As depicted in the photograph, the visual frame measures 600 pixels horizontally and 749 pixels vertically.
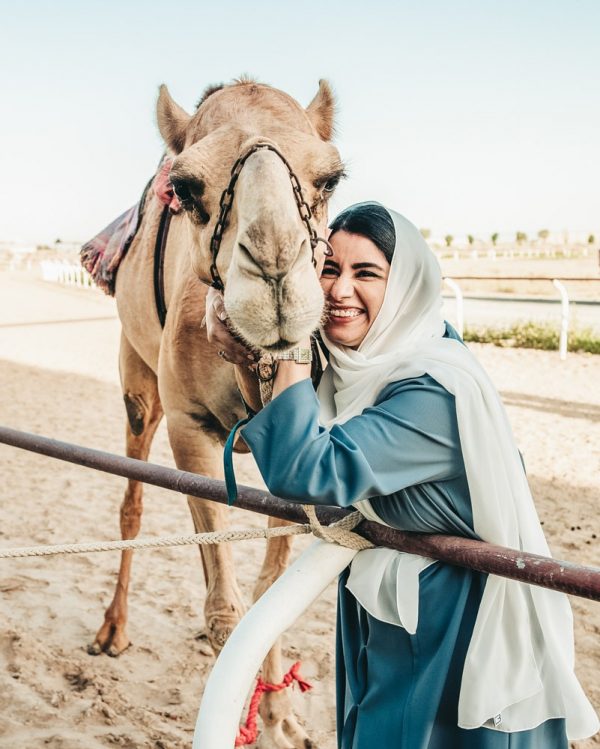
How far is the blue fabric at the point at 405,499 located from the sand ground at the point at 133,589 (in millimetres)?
1631

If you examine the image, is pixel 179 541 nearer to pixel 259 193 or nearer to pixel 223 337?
pixel 223 337

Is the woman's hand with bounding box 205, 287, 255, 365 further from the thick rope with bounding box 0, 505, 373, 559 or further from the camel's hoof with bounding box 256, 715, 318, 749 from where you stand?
the camel's hoof with bounding box 256, 715, 318, 749

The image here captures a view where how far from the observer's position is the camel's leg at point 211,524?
2621 millimetres

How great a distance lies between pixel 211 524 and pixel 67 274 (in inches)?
1178

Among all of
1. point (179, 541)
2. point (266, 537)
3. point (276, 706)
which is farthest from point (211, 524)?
point (266, 537)

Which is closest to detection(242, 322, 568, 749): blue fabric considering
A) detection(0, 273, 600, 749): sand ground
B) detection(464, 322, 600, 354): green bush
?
detection(0, 273, 600, 749): sand ground

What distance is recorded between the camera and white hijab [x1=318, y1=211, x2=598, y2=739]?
1.43 metres

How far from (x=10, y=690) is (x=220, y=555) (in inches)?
50.3

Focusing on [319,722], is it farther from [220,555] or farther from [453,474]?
[453,474]

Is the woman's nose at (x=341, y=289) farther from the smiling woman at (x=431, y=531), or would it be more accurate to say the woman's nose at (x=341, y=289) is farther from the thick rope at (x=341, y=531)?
the thick rope at (x=341, y=531)

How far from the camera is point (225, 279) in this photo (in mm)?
1694

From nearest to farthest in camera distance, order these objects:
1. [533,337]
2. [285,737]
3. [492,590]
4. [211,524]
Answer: [492,590] < [211,524] < [285,737] < [533,337]

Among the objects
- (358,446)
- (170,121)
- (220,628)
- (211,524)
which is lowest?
(220,628)

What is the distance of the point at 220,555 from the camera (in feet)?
8.75
